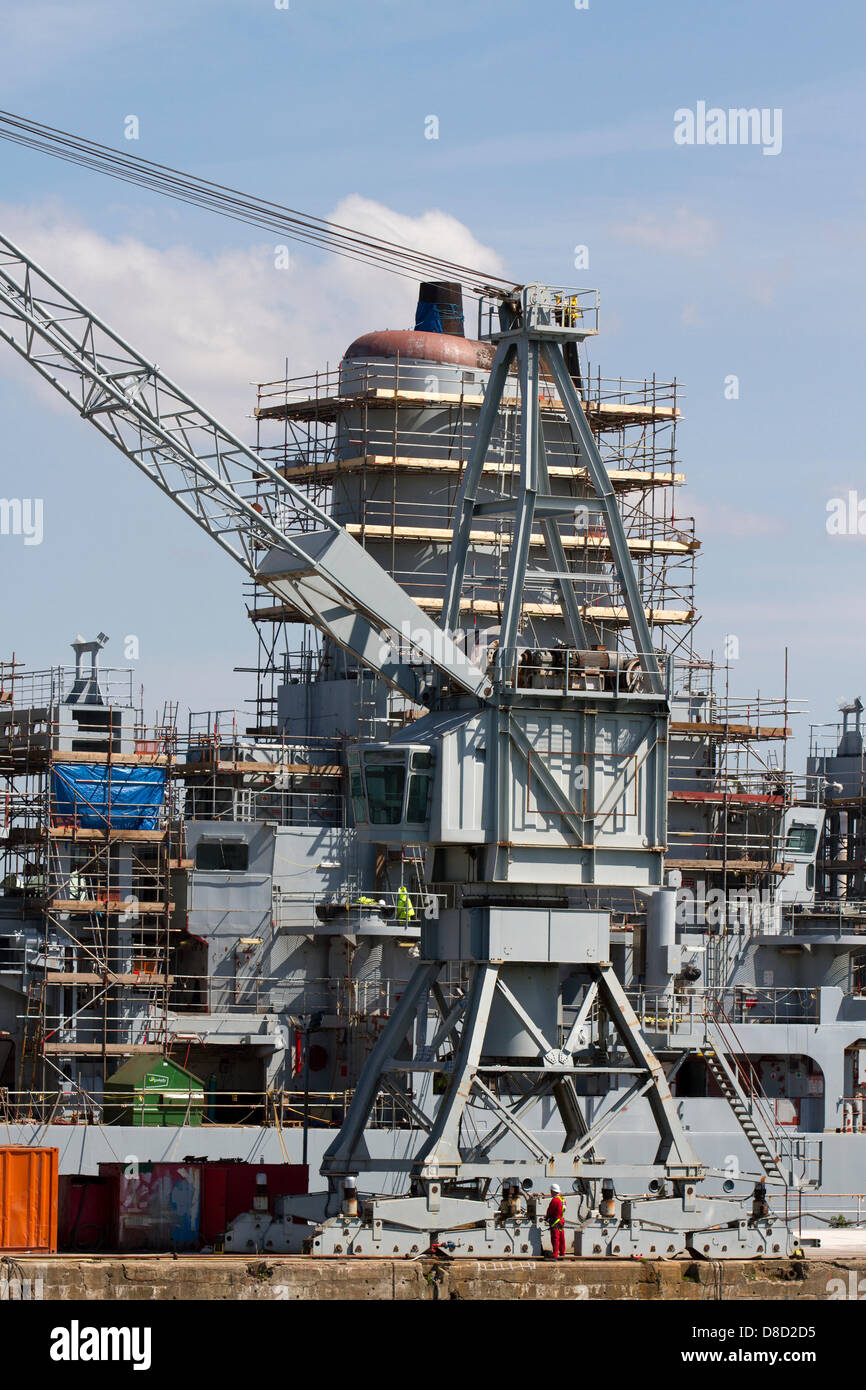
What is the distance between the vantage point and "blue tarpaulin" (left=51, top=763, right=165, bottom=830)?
53000mm

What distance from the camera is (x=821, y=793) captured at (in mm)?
65188

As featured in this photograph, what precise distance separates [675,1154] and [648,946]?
1129 centimetres

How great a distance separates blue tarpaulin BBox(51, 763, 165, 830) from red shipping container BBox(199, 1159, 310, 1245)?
352 inches

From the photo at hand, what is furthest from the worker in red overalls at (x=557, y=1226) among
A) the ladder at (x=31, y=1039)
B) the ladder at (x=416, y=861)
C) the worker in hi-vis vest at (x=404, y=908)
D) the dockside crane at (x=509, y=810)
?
the ladder at (x=31, y=1039)

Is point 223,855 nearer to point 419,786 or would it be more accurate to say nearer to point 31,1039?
point 31,1039

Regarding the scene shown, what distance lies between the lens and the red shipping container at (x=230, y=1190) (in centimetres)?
4672

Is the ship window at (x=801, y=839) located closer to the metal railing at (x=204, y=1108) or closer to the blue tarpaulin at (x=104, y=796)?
the metal railing at (x=204, y=1108)

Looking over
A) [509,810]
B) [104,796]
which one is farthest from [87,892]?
[509,810]

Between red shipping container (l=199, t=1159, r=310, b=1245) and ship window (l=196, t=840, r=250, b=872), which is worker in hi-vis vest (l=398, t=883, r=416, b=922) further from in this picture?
red shipping container (l=199, t=1159, r=310, b=1245)

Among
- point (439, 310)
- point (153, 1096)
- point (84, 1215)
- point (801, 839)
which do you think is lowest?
point (84, 1215)

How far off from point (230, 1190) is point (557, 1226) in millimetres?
7744

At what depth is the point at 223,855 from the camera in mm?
54656
